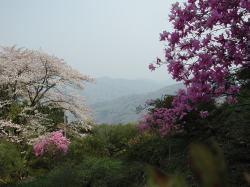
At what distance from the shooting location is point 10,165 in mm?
10664

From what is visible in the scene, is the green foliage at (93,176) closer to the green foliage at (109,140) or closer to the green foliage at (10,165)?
the green foliage at (10,165)

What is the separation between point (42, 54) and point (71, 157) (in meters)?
7.26

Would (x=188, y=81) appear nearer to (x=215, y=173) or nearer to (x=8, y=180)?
(x=215, y=173)

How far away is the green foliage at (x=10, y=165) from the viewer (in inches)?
414

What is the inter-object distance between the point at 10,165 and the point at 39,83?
6189mm

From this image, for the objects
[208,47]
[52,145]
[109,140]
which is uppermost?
[208,47]

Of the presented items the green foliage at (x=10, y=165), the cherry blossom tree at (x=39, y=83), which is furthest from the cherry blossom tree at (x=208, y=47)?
the cherry blossom tree at (x=39, y=83)

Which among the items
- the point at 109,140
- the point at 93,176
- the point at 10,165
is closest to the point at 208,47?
the point at 93,176

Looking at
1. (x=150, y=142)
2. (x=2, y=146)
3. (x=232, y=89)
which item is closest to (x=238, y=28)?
(x=232, y=89)

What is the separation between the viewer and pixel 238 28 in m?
4.27

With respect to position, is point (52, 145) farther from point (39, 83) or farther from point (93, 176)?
point (39, 83)

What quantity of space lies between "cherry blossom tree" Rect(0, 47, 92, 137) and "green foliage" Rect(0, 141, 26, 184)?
9.33 ft

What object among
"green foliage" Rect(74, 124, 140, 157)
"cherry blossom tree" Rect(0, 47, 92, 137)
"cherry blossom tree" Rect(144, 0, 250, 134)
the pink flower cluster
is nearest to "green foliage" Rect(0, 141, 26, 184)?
the pink flower cluster

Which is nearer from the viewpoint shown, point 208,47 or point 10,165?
point 208,47
